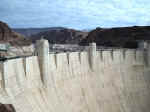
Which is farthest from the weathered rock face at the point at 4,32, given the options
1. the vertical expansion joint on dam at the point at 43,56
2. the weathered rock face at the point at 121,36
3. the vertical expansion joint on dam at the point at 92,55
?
the vertical expansion joint on dam at the point at 43,56

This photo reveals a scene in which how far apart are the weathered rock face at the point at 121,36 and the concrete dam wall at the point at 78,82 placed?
10.8m

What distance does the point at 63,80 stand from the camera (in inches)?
484

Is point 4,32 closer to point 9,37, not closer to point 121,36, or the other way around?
point 9,37

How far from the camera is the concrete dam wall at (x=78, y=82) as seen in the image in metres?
8.25

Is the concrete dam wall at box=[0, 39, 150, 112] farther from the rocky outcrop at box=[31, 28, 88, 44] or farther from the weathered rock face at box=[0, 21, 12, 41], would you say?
the rocky outcrop at box=[31, 28, 88, 44]

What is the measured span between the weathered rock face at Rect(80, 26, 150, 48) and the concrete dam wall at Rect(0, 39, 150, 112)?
10.8 meters

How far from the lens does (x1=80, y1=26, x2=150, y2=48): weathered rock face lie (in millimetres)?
30688

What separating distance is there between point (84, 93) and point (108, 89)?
365 cm

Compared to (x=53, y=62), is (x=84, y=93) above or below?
below

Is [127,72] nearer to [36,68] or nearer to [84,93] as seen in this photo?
[84,93]

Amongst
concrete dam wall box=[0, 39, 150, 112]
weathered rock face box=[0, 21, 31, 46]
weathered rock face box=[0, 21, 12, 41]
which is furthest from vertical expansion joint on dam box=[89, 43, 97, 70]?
weathered rock face box=[0, 21, 12, 41]

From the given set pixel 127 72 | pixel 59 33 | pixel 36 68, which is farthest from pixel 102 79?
pixel 59 33

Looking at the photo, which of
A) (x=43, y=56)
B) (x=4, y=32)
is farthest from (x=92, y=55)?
(x=4, y=32)

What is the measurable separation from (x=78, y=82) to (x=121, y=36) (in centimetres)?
2280
